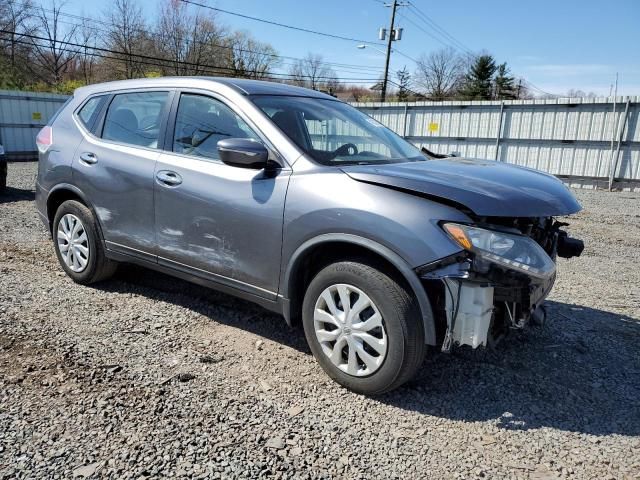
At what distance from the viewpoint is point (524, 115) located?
1533 cm

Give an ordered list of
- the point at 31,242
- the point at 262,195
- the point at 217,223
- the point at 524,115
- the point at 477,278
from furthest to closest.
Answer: the point at 524,115, the point at 31,242, the point at 217,223, the point at 262,195, the point at 477,278

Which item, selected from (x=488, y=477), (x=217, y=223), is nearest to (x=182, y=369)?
(x=217, y=223)

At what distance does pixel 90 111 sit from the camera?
170 inches

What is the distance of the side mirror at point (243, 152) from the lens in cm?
291

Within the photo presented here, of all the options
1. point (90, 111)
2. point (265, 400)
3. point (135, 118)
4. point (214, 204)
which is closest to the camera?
point (265, 400)

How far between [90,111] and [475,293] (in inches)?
145

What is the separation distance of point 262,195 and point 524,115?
14548mm

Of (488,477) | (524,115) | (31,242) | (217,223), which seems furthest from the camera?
(524,115)

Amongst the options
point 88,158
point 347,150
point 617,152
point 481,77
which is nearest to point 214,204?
point 347,150

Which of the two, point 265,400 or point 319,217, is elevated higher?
point 319,217

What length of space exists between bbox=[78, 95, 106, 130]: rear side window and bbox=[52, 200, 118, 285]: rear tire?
714 millimetres

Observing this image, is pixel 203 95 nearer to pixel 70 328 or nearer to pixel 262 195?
pixel 262 195

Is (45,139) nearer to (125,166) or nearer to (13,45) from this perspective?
(125,166)

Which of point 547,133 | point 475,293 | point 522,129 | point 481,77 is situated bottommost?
point 475,293
